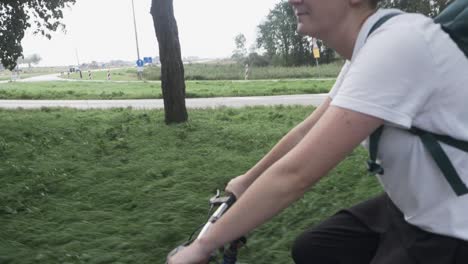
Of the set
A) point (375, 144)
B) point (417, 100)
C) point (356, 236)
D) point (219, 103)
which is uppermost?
point (417, 100)

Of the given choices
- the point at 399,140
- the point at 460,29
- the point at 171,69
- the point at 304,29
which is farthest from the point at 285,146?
the point at 171,69

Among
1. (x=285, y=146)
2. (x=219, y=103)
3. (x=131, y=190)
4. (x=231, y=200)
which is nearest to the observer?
(x=231, y=200)

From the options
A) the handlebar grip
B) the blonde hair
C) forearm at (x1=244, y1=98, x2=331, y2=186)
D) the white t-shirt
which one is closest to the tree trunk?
forearm at (x1=244, y1=98, x2=331, y2=186)

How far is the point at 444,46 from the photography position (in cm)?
108

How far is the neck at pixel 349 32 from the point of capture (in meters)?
1.24

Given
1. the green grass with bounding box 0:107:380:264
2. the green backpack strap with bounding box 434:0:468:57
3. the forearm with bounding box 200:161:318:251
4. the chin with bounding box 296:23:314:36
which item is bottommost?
the green grass with bounding box 0:107:380:264

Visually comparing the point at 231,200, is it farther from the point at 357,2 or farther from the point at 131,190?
the point at 131,190

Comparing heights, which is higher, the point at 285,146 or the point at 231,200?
the point at 285,146

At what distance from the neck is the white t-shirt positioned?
9cm

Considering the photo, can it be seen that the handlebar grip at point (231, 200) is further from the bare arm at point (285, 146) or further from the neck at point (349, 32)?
the neck at point (349, 32)

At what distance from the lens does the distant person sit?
105 cm

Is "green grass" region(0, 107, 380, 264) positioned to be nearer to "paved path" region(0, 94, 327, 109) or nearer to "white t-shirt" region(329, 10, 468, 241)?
"white t-shirt" region(329, 10, 468, 241)

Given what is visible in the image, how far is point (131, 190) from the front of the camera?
203 inches

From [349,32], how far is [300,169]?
1.35ft
